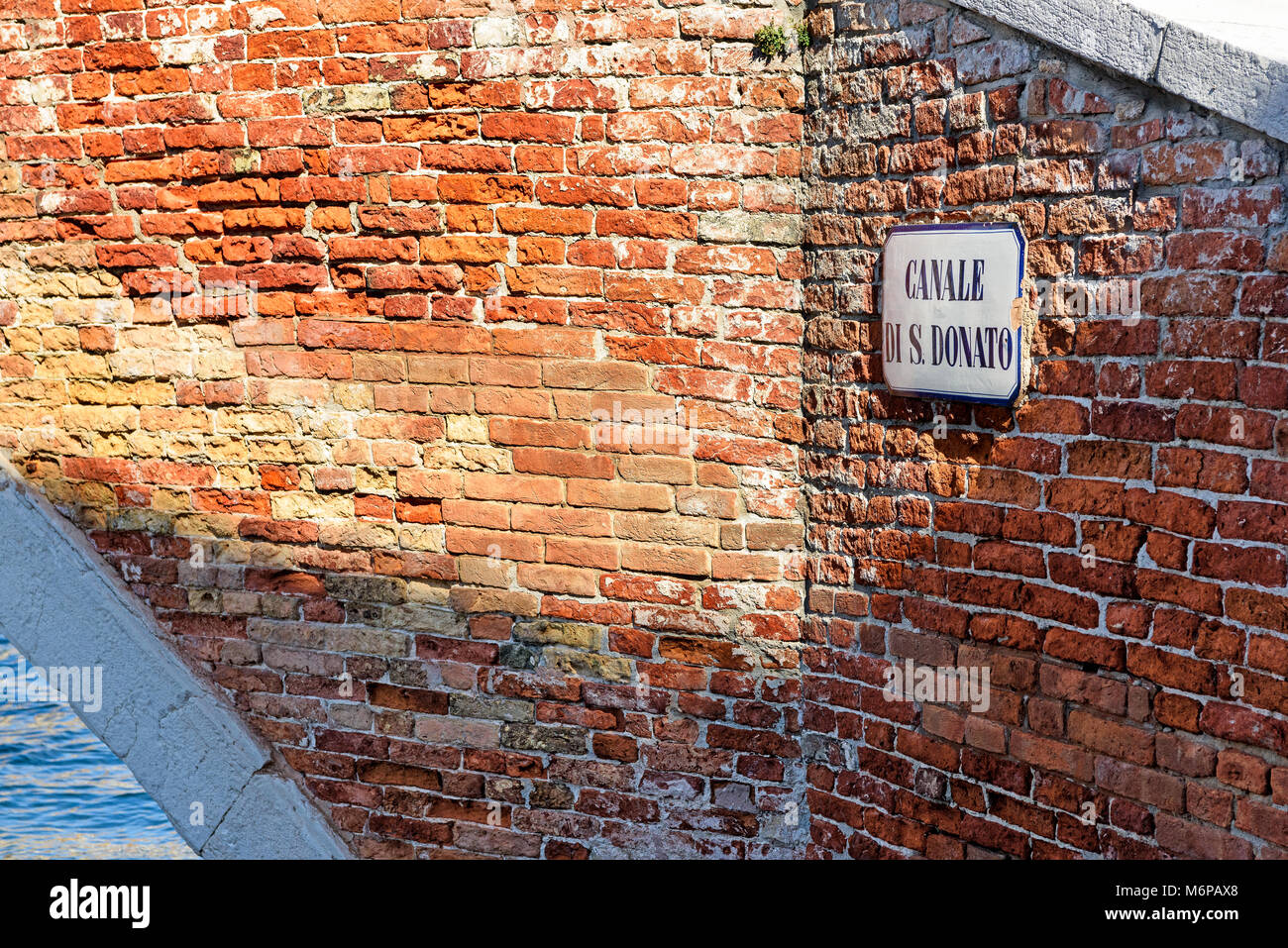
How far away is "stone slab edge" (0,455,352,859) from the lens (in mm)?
3732

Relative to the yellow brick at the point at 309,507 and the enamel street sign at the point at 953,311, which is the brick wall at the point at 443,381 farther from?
the enamel street sign at the point at 953,311

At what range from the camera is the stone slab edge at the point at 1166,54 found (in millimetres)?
2223

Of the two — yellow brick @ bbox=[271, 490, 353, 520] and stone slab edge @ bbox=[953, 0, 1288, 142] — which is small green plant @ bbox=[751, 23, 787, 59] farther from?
yellow brick @ bbox=[271, 490, 353, 520]

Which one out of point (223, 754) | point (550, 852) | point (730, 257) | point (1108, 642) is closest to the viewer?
point (1108, 642)

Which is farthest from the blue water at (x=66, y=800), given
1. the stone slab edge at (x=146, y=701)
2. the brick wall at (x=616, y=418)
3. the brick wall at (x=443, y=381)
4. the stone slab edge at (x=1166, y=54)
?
the stone slab edge at (x=1166, y=54)

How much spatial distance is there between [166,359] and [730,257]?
1.94 meters

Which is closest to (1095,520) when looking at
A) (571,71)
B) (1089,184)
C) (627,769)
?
(1089,184)

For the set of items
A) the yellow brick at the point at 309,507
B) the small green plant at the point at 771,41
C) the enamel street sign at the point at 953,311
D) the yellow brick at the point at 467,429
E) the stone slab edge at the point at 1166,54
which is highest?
the small green plant at the point at 771,41

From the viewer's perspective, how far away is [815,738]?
335cm

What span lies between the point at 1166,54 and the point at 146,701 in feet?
11.8

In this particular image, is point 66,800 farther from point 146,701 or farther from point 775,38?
point 775,38

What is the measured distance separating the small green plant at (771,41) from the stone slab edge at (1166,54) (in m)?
0.70

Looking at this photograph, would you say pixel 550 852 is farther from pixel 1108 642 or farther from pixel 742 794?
pixel 1108 642

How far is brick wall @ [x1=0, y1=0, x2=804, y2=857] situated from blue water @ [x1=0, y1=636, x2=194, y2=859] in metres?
6.18
